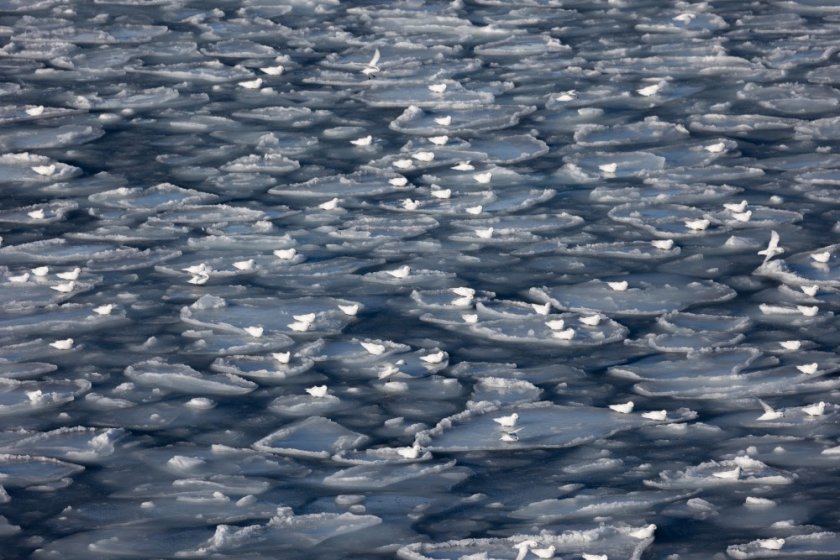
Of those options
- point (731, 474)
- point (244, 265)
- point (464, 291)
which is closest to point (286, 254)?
point (244, 265)

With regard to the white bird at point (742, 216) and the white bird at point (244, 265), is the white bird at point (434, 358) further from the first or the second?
the white bird at point (742, 216)

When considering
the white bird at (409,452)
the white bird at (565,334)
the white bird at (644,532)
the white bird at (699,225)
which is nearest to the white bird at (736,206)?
the white bird at (699,225)

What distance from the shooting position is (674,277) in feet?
12.6

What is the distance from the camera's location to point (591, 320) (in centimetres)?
355

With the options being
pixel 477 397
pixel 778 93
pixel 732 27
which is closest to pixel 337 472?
pixel 477 397

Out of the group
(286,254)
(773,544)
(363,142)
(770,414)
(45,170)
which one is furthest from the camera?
(363,142)

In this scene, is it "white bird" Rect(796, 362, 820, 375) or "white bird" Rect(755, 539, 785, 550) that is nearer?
"white bird" Rect(755, 539, 785, 550)

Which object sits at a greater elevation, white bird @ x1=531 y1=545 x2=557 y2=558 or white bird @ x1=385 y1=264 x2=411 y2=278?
white bird @ x1=531 y1=545 x2=557 y2=558

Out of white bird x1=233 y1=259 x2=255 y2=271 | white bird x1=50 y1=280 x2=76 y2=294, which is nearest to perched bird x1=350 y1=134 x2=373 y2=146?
white bird x1=233 y1=259 x2=255 y2=271

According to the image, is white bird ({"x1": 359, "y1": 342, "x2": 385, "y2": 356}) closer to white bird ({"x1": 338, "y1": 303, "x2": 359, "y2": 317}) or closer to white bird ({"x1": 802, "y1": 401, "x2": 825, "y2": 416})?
white bird ({"x1": 338, "y1": 303, "x2": 359, "y2": 317})

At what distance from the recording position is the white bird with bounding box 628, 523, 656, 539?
101 inches

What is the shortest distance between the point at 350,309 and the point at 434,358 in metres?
0.39

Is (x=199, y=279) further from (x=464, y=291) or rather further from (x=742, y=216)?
(x=742, y=216)

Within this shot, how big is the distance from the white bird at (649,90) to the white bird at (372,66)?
3.77ft
